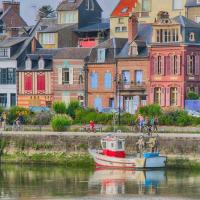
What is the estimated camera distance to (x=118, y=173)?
75375mm

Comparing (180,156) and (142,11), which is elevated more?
(142,11)

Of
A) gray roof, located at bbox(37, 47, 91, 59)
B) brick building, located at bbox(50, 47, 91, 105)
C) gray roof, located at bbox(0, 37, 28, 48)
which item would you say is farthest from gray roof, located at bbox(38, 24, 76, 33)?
brick building, located at bbox(50, 47, 91, 105)

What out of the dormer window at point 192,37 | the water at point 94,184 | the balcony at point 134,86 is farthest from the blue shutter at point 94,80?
the water at point 94,184

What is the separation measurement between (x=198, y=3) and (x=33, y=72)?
16.8 meters

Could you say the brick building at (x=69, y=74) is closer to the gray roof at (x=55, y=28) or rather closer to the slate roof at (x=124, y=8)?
the gray roof at (x=55, y=28)

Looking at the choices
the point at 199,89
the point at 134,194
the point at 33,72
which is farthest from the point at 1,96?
the point at 134,194

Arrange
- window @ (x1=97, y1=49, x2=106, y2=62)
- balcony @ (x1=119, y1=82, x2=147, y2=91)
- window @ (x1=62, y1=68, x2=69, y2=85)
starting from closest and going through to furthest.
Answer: balcony @ (x1=119, y1=82, x2=147, y2=91), window @ (x1=97, y1=49, x2=106, y2=62), window @ (x1=62, y1=68, x2=69, y2=85)

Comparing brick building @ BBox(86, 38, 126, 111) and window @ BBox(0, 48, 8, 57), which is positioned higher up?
window @ BBox(0, 48, 8, 57)

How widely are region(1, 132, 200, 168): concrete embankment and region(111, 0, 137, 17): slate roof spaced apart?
158ft

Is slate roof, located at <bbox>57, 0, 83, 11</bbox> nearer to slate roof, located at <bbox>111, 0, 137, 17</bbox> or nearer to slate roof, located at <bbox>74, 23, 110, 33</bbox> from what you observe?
slate roof, located at <bbox>74, 23, 110, 33</bbox>

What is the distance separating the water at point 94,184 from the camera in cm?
6494

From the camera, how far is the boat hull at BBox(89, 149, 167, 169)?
7581 cm

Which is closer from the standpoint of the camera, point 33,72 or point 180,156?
point 180,156

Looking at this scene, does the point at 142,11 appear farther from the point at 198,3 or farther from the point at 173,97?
the point at 173,97
